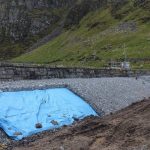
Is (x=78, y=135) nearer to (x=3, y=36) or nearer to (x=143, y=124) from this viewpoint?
(x=143, y=124)

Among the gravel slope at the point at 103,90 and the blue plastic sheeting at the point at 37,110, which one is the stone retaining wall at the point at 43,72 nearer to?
the gravel slope at the point at 103,90

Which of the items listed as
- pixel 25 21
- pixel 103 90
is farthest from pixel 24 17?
pixel 103 90

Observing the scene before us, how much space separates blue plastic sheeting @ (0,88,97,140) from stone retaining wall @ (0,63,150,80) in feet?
28.6

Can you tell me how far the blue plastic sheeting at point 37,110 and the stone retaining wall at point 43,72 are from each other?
872 centimetres

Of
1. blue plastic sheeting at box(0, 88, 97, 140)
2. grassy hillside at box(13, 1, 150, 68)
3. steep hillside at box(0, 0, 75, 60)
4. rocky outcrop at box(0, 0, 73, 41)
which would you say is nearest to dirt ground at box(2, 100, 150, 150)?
blue plastic sheeting at box(0, 88, 97, 140)

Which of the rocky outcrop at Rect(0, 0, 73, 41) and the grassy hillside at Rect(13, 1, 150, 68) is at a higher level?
the rocky outcrop at Rect(0, 0, 73, 41)

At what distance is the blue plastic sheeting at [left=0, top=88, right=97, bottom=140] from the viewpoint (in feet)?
70.9

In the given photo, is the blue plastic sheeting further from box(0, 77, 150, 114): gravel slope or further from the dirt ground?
the dirt ground

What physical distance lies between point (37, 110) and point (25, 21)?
15595 centimetres

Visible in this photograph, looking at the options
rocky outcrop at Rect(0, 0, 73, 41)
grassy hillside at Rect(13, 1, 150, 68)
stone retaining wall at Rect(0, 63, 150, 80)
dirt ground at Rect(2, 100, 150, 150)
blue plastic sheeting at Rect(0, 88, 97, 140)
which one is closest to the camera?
dirt ground at Rect(2, 100, 150, 150)

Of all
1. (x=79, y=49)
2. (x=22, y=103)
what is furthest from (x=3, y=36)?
(x=22, y=103)

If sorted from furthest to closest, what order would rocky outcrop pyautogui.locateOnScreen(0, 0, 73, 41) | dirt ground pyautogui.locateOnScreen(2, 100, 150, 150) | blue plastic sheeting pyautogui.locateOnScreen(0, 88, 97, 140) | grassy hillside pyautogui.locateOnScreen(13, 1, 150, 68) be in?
rocky outcrop pyautogui.locateOnScreen(0, 0, 73, 41), grassy hillside pyautogui.locateOnScreen(13, 1, 150, 68), blue plastic sheeting pyautogui.locateOnScreen(0, 88, 97, 140), dirt ground pyautogui.locateOnScreen(2, 100, 150, 150)

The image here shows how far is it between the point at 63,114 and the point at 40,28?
6102 inches

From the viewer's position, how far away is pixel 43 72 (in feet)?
127
